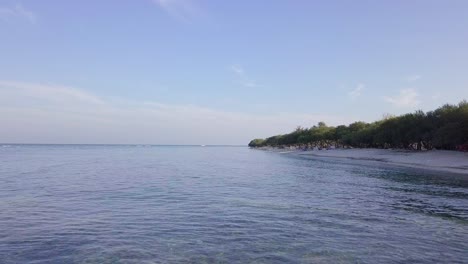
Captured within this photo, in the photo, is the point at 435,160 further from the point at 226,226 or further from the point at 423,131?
the point at 226,226

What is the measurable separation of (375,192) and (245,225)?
63.8ft

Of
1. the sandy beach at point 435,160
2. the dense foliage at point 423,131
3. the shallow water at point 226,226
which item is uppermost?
the dense foliage at point 423,131

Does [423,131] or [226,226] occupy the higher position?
[423,131]

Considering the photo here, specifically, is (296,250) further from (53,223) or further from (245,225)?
(53,223)

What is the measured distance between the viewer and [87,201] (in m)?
26.2

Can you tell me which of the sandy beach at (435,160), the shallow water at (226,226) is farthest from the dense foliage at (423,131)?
the shallow water at (226,226)

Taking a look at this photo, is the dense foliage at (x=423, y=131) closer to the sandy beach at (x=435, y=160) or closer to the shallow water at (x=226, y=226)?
the sandy beach at (x=435, y=160)

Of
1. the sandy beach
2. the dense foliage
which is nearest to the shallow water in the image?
the sandy beach

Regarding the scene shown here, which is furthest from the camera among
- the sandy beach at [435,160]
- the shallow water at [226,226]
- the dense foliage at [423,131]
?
the dense foliage at [423,131]

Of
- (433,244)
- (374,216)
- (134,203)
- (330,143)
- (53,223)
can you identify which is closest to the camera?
(433,244)

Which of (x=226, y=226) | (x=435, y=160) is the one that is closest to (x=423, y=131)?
(x=435, y=160)

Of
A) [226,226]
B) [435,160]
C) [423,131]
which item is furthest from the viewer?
[423,131]

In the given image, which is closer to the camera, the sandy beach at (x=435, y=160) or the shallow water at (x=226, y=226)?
the shallow water at (x=226, y=226)

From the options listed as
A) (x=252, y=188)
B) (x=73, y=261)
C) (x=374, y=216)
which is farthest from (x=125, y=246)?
(x=252, y=188)
